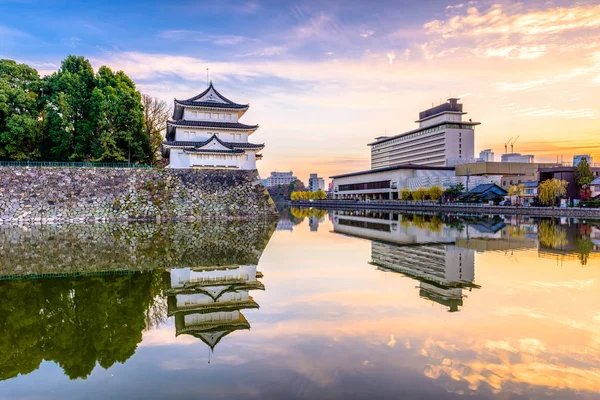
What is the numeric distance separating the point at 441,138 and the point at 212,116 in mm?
70357

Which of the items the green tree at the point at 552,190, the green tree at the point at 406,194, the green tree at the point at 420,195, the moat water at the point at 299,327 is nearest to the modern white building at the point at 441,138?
the green tree at the point at 406,194

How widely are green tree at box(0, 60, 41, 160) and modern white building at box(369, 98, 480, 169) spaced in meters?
74.4

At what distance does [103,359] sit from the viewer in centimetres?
558

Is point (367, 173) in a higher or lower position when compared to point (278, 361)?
higher

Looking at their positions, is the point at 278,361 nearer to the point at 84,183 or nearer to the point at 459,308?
the point at 459,308

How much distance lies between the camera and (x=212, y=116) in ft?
129

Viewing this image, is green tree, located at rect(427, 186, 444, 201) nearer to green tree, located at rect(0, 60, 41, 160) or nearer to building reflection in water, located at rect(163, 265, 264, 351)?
green tree, located at rect(0, 60, 41, 160)

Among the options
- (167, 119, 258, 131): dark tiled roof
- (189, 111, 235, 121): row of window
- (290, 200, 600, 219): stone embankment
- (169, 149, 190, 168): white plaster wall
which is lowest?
(290, 200, 600, 219): stone embankment

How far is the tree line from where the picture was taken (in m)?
33.8

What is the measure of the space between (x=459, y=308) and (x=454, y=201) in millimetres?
52718

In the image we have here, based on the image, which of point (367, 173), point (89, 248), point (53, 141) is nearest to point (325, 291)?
point (89, 248)

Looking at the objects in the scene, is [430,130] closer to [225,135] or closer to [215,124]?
[225,135]

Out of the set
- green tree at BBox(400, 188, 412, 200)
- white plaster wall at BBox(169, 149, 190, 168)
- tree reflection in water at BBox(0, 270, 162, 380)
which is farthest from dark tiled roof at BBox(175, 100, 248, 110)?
green tree at BBox(400, 188, 412, 200)

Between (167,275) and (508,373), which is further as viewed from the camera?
(167,275)
